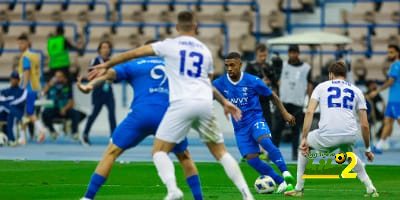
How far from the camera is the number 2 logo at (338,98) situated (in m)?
15.5

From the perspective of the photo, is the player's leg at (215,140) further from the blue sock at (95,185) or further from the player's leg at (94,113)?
the player's leg at (94,113)

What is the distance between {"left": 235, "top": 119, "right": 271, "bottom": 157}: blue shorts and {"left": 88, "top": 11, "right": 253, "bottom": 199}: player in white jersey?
4.06 meters

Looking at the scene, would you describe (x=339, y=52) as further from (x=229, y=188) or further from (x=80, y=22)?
(x=229, y=188)

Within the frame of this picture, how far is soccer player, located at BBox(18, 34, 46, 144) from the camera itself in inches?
1081

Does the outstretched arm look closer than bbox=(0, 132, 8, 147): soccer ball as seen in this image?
Yes

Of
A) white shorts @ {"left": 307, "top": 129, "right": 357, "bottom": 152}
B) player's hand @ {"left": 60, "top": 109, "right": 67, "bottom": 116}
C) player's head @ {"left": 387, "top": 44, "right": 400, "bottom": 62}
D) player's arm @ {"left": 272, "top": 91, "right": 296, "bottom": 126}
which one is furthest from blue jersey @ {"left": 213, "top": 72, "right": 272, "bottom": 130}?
player's hand @ {"left": 60, "top": 109, "right": 67, "bottom": 116}

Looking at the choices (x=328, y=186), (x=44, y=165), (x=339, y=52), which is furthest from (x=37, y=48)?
(x=328, y=186)

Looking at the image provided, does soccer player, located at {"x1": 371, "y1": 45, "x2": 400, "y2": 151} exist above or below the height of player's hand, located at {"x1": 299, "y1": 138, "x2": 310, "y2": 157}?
below

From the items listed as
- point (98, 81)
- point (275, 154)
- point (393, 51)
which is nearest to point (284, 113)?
point (275, 154)

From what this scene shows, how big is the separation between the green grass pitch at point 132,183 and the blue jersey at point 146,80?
198cm

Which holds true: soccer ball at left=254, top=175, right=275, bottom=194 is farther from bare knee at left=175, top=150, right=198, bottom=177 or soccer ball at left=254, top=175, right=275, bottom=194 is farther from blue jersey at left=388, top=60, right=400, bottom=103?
blue jersey at left=388, top=60, right=400, bottom=103

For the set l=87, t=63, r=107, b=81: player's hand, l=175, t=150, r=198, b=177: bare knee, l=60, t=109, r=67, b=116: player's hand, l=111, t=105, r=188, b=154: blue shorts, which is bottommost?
l=60, t=109, r=67, b=116: player's hand

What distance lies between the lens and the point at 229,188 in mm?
17062

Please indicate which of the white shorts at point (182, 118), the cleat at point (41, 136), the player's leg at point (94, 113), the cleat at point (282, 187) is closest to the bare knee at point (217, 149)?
the white shorts at point (182, 118)
